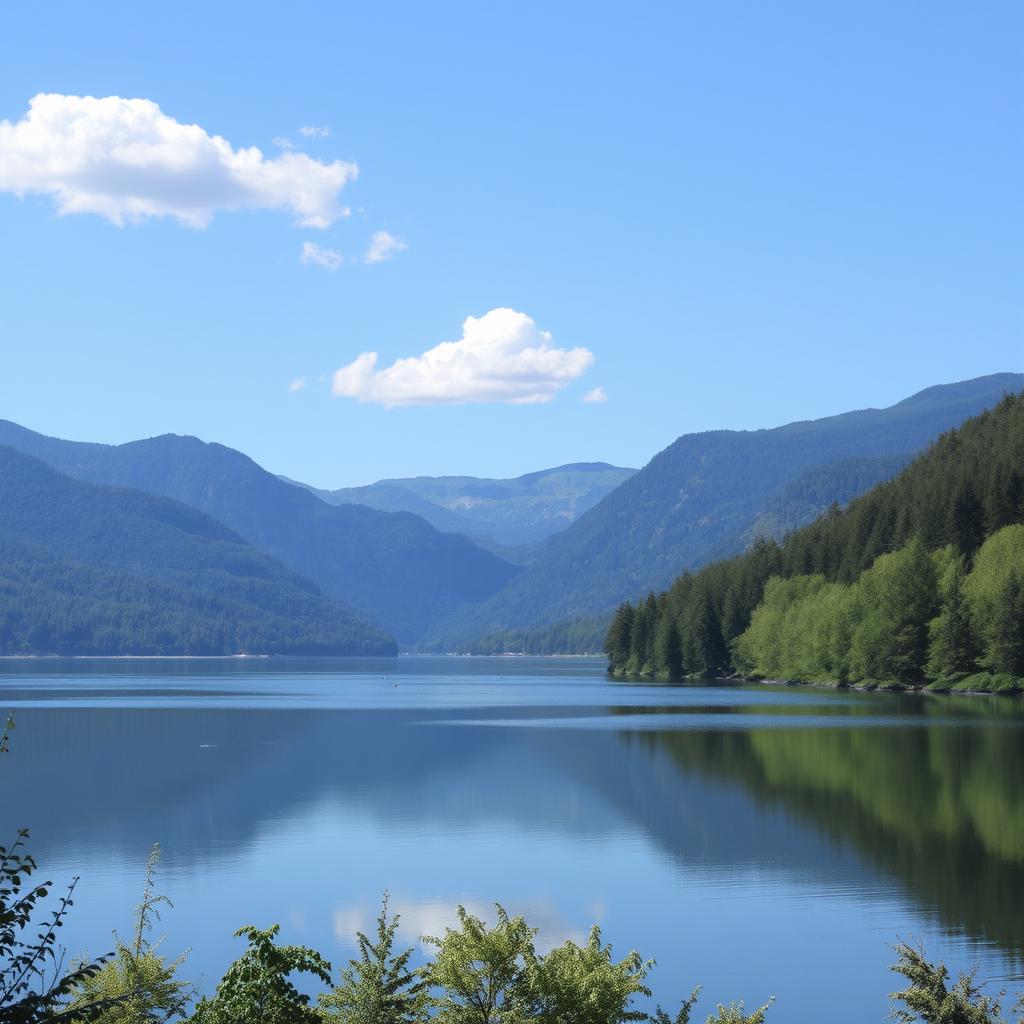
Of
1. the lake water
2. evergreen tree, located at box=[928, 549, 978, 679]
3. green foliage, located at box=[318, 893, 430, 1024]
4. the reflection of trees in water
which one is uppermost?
evergreen tree, located at box=[928, 549, 978, 679]

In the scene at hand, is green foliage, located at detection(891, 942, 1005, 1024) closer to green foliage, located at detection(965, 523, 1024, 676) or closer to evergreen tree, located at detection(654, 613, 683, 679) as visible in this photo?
green foliage, located at detection(965, 523, 1024, 676)

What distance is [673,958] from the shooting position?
31.1 meters

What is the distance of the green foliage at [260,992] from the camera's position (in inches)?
575

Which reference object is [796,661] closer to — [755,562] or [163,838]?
[755,562]

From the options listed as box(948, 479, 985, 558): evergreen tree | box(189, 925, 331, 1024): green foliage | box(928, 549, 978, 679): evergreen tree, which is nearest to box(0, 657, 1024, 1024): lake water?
box(189, 925, 331, 1024): green foliage

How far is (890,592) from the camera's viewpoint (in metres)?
131

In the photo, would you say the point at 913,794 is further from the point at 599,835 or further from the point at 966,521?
the point at 966,521

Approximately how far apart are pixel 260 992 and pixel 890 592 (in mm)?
121800

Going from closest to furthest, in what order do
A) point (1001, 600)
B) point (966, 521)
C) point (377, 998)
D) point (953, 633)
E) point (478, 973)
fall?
point (377, 998) < point (478, 973) < point (1001, 600) < point (953, 633) < point (966, 521)

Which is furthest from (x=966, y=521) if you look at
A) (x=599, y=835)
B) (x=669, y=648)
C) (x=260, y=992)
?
(x=260, y=992)

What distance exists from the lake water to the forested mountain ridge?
24.9 meters

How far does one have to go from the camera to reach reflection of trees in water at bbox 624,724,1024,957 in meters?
36.1

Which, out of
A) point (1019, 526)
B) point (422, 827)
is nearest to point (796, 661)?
point (1019, 526)

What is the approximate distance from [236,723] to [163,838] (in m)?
54.5
